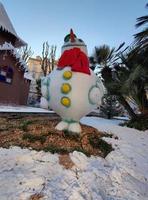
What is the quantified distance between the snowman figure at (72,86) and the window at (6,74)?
1106cm

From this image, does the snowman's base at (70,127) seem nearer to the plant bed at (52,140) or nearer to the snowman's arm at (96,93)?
the plant bed at (52,140)

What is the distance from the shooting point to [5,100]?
18219mm

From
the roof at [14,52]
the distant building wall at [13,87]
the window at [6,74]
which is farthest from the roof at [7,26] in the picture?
the window at [6,74]

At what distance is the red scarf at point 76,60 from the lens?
22.1 ft

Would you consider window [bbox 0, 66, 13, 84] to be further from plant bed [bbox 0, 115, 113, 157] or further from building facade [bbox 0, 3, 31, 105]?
plant bed [bbox 0, 115, 113, 157]

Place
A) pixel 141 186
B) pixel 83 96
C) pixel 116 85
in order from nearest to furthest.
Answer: pixel 141 186
pixel 83 96
pixel 116 85

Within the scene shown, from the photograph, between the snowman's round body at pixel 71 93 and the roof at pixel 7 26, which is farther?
the roof at pixel 7 26

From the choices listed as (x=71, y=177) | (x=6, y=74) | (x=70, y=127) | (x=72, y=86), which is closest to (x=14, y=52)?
(x=6, y=74)

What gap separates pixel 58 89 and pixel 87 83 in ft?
2.39

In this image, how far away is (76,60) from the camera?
6.77 metres

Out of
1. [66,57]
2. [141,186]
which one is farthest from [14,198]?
[66,57]

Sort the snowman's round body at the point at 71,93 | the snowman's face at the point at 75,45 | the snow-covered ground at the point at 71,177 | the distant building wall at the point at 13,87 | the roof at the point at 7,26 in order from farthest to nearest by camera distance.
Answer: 1. the roof at the point at 7,26
2. the distant building wall at the point at 13,87
3. the snowman's face at the point at 75,45
4. the snowman's round body at the point at 71,93
5. the snow-covered ground at the point at 71,177

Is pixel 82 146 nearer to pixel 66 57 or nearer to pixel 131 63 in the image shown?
pixel 66 57

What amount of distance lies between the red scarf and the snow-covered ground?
7.01 feet
